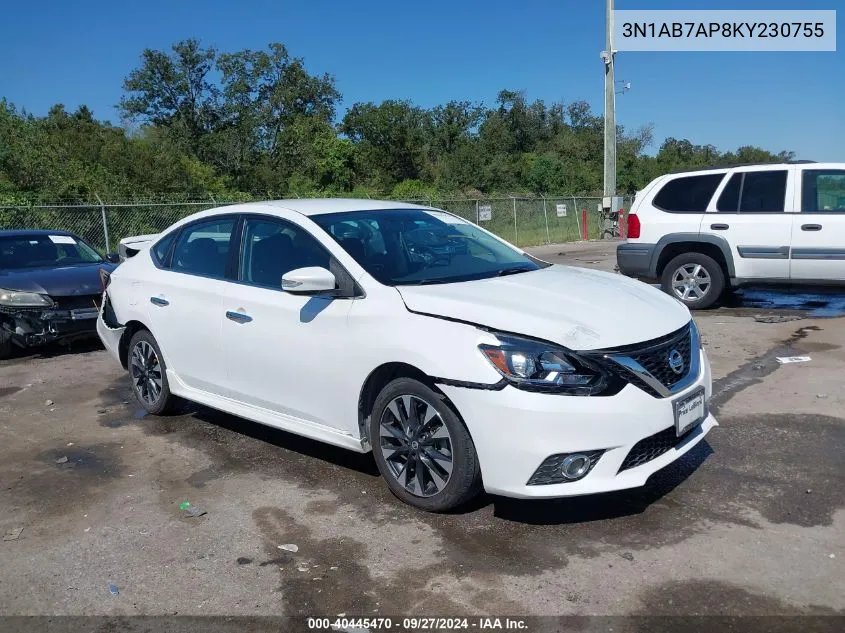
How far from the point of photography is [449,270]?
474 cm

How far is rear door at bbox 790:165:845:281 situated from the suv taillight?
1952 millimetres

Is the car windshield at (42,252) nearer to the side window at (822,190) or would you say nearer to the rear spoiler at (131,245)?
the rear spoiler at (131,245)

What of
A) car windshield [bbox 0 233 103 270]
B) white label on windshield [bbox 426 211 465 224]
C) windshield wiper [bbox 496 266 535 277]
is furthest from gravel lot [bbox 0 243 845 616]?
car windshield [bbox 0 233 103 270]

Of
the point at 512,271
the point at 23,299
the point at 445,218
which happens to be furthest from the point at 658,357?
the point at 23,299

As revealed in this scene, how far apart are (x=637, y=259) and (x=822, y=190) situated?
2394mm

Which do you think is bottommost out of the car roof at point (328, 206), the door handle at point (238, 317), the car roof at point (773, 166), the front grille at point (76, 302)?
the front grille at point (76, 302)

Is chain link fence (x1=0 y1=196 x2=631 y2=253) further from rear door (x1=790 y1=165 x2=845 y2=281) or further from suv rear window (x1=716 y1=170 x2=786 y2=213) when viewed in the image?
rear door (x1=790 y1=165 x2=845 y2=281)

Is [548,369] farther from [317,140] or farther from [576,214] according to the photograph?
[317,140]

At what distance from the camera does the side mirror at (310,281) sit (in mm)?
4289

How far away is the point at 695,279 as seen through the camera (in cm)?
1041

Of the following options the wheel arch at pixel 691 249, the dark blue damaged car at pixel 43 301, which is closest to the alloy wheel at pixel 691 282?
the wheel arch at pixel 691 249

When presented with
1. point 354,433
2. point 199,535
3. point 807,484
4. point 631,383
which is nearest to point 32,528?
point 199,535

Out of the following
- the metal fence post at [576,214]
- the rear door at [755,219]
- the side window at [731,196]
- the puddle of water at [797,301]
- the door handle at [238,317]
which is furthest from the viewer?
the metal fence post at [576,214]

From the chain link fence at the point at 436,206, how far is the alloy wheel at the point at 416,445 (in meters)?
12.4
